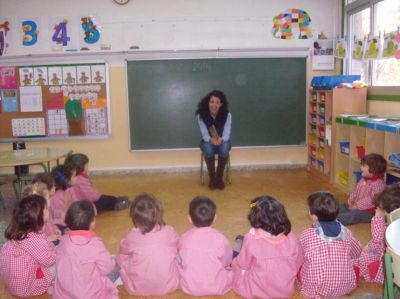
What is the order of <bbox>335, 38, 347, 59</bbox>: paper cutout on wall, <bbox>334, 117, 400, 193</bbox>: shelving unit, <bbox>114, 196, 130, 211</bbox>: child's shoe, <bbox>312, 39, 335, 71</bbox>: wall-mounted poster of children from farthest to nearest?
<bbox>312, 39, 335, 71</bbox>: wall-mounted poster of children, <bbox>335, 38, 347, 59</bbox>: paper cutout on wall, <bbox>114, 196, 130, 211</bbox>: child's shoe, <bbox>334, 117, 400, 193</bbox>: shelving unit

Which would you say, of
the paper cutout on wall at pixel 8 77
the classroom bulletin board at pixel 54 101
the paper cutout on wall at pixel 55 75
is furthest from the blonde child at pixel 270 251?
the paper cutout on wall at pixel 8 77

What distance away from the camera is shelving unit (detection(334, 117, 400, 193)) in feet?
13.2

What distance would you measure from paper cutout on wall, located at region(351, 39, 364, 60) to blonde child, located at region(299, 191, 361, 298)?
3.30 metres

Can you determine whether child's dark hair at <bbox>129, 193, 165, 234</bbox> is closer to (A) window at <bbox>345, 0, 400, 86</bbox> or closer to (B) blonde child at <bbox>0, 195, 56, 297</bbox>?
(B) blonde child at <bbox>0, 195, 56, 297</bbox>

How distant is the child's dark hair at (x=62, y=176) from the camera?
3.48 meters

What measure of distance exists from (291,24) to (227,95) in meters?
1.28

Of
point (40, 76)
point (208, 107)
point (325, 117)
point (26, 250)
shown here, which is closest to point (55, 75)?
point (40, 76)

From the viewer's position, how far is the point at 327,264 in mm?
2225

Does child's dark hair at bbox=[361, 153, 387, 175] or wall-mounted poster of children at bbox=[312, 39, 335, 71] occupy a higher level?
wall-mounted poster of children at bbox=[312, 39, 335, 71]

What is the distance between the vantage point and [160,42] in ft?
18.7

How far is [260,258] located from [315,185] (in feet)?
10.3

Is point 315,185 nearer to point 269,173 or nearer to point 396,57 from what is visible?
point 269,173

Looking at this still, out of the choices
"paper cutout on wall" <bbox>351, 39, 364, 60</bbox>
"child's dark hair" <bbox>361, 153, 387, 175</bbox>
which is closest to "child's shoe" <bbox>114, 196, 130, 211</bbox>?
"child's dark hair" <bbox>361, 153, 387, 175</bbox>

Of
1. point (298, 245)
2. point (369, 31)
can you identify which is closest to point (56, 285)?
point (298, 245)
